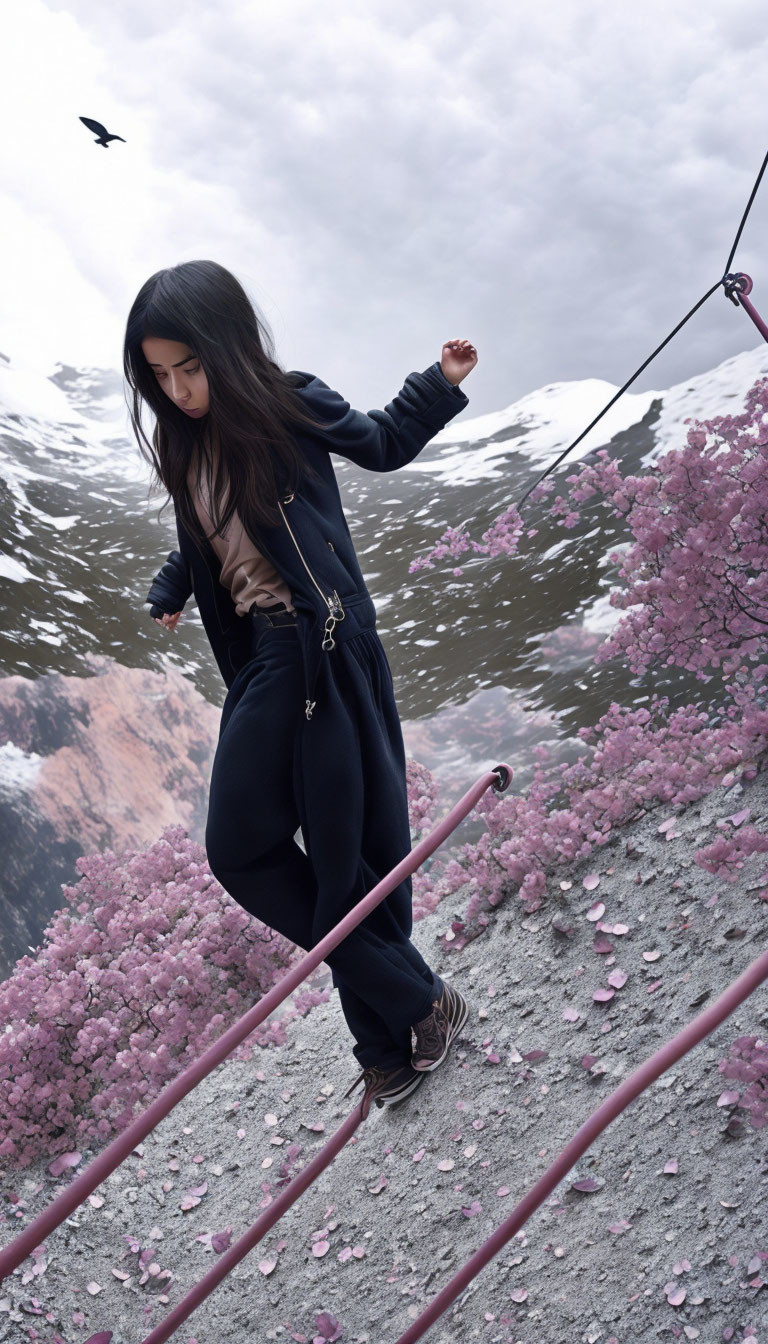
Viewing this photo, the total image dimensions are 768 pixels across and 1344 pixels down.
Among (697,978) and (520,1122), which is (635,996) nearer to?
(697,978)

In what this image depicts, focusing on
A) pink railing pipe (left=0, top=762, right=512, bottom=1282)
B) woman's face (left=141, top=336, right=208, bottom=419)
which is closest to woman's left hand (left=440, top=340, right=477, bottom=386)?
woman's face (left=141, top=336, right=208, bottom=419)

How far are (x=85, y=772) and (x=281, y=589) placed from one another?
4.86ft

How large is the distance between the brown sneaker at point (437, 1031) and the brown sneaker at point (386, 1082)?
2 cm

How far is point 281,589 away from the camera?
1454 mm

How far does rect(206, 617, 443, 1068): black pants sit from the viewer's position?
4.71 feet

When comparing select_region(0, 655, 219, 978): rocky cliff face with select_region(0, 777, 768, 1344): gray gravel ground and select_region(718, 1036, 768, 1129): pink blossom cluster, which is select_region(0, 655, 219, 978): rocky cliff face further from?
select_region(718, 1036, 768, 1129): pink blossom cluster

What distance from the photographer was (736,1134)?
1.47 metres

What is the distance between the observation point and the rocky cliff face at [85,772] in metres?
2.50

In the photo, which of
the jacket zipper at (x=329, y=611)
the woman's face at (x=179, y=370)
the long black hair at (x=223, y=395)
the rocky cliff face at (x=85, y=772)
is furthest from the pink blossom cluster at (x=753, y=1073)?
the rocky cliff face at (x=85, y=772)

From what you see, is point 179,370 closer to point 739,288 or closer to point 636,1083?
point 739,288

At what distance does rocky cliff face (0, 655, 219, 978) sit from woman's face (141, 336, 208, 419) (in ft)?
4.85

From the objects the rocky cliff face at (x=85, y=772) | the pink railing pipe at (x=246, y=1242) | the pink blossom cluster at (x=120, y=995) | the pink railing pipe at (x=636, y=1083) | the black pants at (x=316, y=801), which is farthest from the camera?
the rocky cliff face at (x=85, y=772)

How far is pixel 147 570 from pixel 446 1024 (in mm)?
2019

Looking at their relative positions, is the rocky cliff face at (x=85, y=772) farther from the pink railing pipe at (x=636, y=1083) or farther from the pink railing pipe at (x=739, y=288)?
the pink railing pipe at (x=739, y=288)
